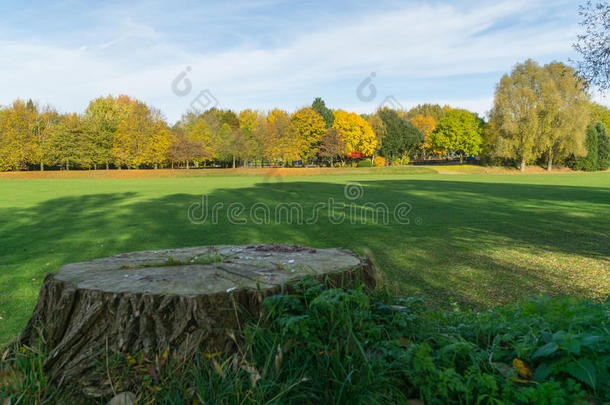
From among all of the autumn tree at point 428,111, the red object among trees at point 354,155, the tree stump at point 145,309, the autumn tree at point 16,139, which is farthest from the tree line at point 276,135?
the tree stump at point 145,309

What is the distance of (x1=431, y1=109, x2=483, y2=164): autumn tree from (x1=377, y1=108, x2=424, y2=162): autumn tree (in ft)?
16.3

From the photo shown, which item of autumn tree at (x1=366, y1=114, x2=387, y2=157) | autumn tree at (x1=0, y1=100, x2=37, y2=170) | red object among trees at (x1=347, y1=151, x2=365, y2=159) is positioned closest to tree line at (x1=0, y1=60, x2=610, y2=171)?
autumn tree at (x1=0, y1=100, x2=37, y2=170)

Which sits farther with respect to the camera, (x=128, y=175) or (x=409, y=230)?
(x=128, y=175)

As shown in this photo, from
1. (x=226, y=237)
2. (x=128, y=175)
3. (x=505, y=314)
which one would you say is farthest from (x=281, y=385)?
(x=128, y=175)

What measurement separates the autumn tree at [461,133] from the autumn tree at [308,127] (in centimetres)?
2731

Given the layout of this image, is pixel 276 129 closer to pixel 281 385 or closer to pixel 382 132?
pixel 382 132

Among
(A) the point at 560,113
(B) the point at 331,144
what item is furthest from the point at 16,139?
(A) the point at 560,113

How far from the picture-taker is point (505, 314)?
3.38m

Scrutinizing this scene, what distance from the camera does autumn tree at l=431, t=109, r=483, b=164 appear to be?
81.3 meters

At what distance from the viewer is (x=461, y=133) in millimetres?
81062

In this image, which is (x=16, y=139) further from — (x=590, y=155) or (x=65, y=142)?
(x=590, y=155)

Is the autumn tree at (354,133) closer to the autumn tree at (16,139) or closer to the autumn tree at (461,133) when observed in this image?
the autumn tree at (461,133)

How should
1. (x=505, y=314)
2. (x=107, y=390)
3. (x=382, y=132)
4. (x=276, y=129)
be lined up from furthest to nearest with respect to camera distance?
(x=382, y=132) < (x=276, y=129) < (x=505, y=314) < (x=107, y=390)

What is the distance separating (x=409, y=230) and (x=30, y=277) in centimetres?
954
